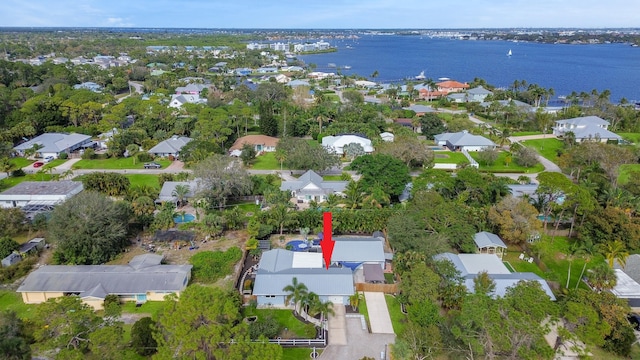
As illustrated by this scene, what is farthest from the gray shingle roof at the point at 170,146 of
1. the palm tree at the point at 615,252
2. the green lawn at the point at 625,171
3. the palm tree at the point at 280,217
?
the green lawn at the point at 625,171

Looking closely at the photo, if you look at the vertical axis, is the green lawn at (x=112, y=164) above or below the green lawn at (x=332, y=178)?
above

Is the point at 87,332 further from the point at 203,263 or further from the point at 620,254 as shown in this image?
the point at 620,254

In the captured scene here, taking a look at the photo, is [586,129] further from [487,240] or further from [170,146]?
[170,146]

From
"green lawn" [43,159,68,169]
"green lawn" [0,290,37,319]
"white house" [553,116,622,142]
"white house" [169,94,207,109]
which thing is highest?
"white house" [169,94,207,109]

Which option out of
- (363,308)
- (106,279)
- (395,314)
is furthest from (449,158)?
(106,279)

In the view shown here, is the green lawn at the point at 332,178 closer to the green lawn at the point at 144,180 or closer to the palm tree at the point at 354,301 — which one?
the green lawn at the point at 144,180

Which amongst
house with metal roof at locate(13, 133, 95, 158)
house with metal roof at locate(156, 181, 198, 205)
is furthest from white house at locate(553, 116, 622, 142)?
house with metal roof at locate(13, 133, 95, 158)

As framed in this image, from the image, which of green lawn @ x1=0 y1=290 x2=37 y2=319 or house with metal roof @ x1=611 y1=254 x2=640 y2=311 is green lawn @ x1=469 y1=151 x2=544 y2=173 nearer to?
house with metal roof @ x1=611 y1=254 x2=640 y2=311
